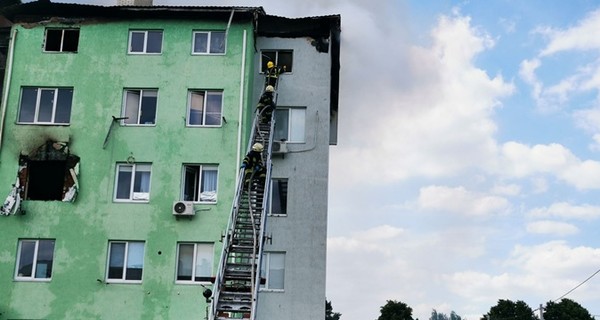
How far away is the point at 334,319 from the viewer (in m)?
102

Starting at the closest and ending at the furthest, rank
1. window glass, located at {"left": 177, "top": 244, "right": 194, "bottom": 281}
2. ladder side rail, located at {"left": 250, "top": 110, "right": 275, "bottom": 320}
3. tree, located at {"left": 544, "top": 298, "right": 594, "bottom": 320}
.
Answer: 1. ladder side rail, located at {"left": 250, "top": 110, "right": 275, "bottom": 320}
2. window glass, located at {"left": 177, "top": 244, "right": 194, "bottom": 281}
3. tree, located at {"left": 544, "top": 298, "right": 594, "bottom": 320}

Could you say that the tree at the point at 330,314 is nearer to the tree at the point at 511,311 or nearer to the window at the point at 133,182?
the tree at the point at 511,311

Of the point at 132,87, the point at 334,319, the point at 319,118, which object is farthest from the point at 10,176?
the point at 334,319

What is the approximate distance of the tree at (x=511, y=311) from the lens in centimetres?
7688

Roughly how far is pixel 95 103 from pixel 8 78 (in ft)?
11.9

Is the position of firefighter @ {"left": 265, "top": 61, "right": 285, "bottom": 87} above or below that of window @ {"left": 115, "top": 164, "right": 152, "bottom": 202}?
above

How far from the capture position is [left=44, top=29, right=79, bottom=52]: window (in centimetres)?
2636

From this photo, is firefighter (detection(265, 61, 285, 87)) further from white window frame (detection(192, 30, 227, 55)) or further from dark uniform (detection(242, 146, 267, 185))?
dark uniform (detection(242, 146, 267, 185))

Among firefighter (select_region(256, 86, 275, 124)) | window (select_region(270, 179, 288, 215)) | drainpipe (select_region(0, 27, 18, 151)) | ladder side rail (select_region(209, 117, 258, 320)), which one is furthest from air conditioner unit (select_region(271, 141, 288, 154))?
drainpipe (select_region(0, 27, 18, 151))

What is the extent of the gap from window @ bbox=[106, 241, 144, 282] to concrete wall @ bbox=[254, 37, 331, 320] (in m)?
4.49

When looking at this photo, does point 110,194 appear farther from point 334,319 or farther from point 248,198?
point 334,319

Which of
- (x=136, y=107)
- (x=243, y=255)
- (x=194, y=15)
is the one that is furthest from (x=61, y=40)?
(x=243, y=255)

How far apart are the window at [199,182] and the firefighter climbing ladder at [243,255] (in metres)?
3.55

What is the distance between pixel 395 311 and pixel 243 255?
61.1 meters
